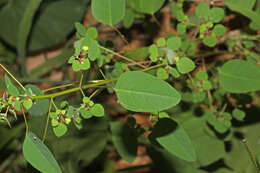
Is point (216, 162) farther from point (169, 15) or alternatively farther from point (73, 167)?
point (169, 15)

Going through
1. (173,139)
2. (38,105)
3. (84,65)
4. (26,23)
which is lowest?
(173,139)

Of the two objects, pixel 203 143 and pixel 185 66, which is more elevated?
pixel 185 66

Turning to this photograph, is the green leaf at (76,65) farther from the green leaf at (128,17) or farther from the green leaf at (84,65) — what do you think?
the green leaf at (128,17)

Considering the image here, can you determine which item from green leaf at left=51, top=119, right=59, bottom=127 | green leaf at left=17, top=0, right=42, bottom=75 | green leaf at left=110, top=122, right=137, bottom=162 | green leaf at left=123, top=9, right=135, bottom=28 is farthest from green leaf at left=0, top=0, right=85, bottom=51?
green leaf at left=51, top=119, right=59, bottom=127

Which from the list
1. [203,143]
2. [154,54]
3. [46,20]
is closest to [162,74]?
[154,54]

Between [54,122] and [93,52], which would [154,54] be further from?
[54,122]

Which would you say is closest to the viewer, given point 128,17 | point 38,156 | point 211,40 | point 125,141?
point 38,156

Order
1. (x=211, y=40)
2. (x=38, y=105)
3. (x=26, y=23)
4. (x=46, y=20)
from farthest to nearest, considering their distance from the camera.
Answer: (x=46, y=20)
(x=26, y=23)
(x=211, y=40)
(x=38, y=105)

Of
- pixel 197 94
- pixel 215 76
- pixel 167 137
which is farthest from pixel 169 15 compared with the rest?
pixel 167 137
